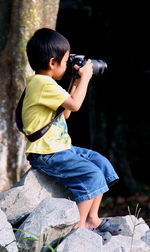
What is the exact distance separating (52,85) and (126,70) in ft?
14.0

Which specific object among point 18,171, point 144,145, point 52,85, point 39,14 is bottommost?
point 144,145

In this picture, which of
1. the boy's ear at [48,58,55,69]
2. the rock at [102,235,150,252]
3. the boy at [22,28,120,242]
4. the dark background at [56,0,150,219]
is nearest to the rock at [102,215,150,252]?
the rock at [102,235,150,252]

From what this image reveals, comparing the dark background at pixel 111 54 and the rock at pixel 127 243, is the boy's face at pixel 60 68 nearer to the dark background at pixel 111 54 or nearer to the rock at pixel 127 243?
the rock at pixel 127 243

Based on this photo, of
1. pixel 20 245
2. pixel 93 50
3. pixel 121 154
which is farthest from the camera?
pixel 93 50

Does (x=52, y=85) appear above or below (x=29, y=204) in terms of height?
above

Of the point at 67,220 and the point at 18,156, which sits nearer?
the point at 67,220

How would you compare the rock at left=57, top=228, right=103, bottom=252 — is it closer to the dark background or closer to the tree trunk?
the tree trunk

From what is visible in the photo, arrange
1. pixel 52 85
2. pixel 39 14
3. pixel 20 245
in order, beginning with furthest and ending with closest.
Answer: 1. pixel 39 14
2. pixel 52 85
3. pixel 20 245

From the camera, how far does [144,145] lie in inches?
330

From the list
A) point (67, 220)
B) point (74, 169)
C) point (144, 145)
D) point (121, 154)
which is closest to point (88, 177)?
point (74, 169)

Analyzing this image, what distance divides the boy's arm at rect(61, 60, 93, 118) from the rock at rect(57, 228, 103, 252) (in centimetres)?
93

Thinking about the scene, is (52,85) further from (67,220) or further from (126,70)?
(126,70)

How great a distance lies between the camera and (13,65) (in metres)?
4.15

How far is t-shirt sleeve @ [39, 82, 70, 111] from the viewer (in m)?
2.77
